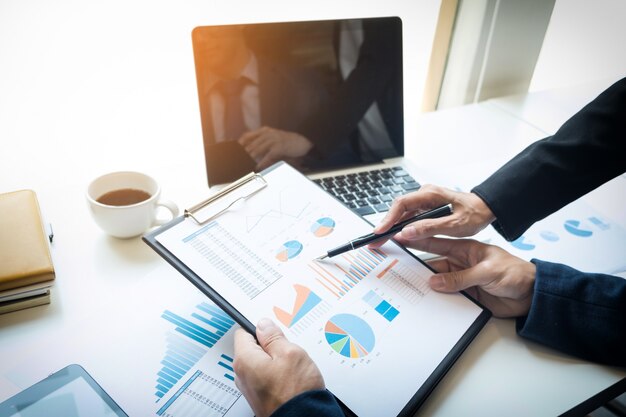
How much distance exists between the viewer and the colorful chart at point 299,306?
585mm

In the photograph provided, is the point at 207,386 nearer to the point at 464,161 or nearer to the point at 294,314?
the point at 294,314

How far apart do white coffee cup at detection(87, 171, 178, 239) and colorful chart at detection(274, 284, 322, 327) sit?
28cm

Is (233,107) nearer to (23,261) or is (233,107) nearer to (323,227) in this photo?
(323,227)

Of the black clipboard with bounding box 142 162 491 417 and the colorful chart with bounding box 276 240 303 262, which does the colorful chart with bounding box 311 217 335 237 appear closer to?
the colorful chart with bounding box 276 240 303 262

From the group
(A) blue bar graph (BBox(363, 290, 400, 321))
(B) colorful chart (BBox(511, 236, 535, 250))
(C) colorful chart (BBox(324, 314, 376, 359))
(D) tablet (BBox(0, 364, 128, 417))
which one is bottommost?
(D) tablet (BBox(0, 364, 128, 417))

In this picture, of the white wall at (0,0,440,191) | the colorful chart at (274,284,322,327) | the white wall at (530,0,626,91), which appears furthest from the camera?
the white wall at (530,0,626,91)

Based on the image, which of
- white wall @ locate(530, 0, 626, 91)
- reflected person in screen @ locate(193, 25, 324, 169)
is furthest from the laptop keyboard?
white wall @ locate(530, 0, 626, 91)

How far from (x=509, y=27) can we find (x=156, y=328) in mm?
1226

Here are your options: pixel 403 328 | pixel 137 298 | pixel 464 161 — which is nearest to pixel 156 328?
pixel 137 298

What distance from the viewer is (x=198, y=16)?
90 centimetres

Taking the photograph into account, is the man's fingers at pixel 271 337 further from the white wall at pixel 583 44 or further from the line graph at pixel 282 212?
the white wall at pixel 583 44

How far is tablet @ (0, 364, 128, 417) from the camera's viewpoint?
20.3 inches

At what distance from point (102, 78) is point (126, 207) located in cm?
34

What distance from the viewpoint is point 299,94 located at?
899mm
